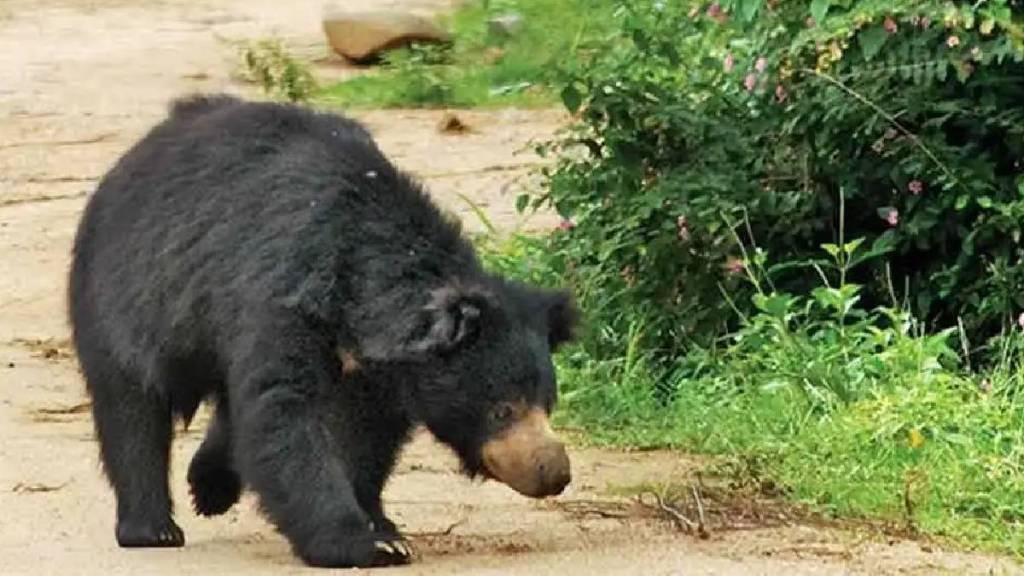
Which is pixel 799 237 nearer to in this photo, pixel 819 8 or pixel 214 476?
pixel 819 8

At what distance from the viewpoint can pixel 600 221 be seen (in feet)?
26.6

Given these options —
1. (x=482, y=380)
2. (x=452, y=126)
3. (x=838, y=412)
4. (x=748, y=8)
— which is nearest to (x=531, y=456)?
(x=482, y=380)

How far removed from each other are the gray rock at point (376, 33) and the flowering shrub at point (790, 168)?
6613 millimetres

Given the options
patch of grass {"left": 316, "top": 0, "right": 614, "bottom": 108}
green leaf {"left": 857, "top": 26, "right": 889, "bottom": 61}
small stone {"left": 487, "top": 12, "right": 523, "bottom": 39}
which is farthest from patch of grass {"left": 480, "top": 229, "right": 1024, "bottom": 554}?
small stone {"left": 487, "top": 12, "right": 523, "bottom": 39}

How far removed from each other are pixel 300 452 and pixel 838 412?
1788 mm

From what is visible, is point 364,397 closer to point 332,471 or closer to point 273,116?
point 332,471

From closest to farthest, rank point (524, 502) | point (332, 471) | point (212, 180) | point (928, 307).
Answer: point (332, 471), point (212, 180), point (524, 502), point (928, 307)

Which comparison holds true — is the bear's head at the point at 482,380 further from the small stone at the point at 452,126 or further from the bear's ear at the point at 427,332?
the small stone at the point at 452,126

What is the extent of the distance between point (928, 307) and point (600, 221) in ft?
3.61

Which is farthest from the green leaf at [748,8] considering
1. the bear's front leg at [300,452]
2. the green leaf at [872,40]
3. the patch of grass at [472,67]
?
the patch of grass at [472,67]

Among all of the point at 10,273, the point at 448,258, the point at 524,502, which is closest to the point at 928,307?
the point at 524,502

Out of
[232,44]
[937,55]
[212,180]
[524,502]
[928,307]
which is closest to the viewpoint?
[212,180]

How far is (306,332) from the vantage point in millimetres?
5629

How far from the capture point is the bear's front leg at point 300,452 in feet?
18.1
